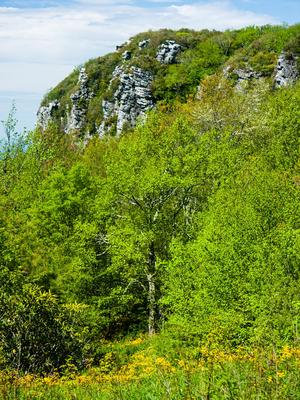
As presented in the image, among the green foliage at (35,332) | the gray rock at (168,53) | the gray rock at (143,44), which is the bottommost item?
the green foliage at (35,332)

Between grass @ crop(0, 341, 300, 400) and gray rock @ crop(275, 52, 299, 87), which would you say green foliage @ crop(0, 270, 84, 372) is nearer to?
grass @ crop(0, 341, 300, 400)

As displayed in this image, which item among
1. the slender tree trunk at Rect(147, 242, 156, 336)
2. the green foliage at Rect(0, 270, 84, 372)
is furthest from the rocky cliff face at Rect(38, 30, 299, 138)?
the green foliage at Rect(0, 270, 84, 372)

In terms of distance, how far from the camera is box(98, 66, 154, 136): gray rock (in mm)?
100963

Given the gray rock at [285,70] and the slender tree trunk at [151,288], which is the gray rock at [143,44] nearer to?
the gray rock at [285,70]

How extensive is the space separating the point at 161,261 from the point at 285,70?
2285 inches

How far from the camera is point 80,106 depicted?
11994 cm

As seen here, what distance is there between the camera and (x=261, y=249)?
23.3 m

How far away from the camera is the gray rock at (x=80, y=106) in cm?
11819

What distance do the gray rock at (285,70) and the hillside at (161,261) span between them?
20.4 m

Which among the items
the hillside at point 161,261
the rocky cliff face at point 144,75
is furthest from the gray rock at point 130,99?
the hillside at point 161,261

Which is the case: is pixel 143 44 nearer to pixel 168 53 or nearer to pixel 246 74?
pixel 168 53

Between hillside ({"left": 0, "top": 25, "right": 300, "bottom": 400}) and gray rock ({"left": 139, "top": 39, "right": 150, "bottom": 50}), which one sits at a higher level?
gray rock ({"left": 139, "top": 39, "right": 150, "bottom": 50})

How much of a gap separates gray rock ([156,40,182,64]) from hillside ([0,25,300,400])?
49747mm

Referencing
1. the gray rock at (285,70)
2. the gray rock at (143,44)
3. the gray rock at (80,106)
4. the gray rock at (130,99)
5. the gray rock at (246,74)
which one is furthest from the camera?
the gray rock at (80,106)
